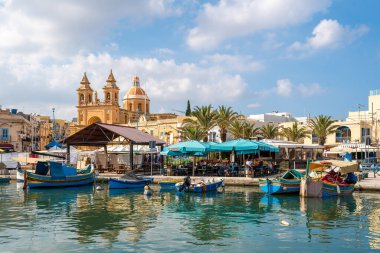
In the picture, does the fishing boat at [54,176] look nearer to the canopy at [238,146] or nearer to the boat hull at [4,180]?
the boat hull at [4,180]

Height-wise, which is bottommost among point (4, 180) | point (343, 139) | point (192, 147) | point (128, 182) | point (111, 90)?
point (4, 180)

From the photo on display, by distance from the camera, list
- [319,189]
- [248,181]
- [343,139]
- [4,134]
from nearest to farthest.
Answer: [319,189], [248,181], [343,139], [4,134]

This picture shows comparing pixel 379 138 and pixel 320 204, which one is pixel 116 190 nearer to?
pixel 320 204

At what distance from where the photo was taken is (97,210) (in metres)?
22.5

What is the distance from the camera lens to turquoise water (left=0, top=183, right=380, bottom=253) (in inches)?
575

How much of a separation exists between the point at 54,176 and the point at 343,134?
44278 millimetres

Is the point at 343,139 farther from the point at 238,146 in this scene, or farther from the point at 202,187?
the point at 202,187

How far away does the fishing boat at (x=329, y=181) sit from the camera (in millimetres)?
27016

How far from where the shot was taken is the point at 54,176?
35156mm

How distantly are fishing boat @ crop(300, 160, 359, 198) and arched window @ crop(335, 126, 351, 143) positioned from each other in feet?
117

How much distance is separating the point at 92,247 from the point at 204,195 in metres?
→ 15.0

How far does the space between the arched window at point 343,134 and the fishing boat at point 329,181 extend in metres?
35.7

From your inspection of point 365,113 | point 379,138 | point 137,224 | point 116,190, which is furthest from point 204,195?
point 365,113

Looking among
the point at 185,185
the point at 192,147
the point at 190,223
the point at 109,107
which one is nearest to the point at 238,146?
the point at 192,147
